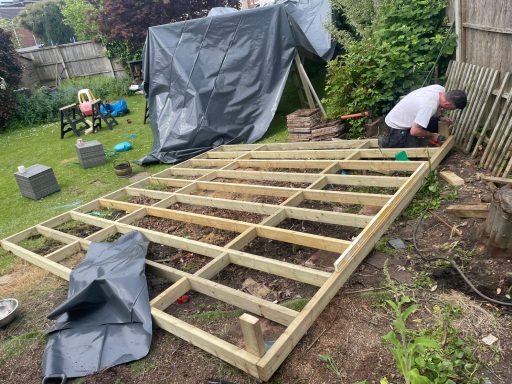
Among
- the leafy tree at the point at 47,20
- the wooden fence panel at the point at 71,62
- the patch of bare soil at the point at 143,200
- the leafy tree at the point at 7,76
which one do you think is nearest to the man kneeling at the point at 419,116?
the patch of bare soil at the point at 143,200

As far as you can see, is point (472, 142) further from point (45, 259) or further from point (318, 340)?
point (45, 259)

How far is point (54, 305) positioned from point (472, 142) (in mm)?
4954

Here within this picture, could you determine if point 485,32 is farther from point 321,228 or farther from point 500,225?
point 321,228

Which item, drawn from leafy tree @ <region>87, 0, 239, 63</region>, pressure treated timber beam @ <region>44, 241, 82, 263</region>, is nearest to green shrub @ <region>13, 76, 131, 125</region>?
leafy tree @ <region>87, 0, 239, 63</region>

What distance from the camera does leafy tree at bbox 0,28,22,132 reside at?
41.6 feet

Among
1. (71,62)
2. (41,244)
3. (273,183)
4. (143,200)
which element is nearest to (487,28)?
(273,183)

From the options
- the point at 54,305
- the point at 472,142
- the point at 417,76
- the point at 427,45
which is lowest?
the point at 54,305

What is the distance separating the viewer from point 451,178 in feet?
12.8

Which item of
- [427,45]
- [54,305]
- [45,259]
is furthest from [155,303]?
[427,45]

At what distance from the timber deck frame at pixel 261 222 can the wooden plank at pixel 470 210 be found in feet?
1.43

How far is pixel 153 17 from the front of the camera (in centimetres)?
1405

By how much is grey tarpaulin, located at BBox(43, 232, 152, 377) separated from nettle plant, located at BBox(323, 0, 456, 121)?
172 inches

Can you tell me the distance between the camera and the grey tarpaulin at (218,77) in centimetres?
701

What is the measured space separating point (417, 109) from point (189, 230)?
3056mm
